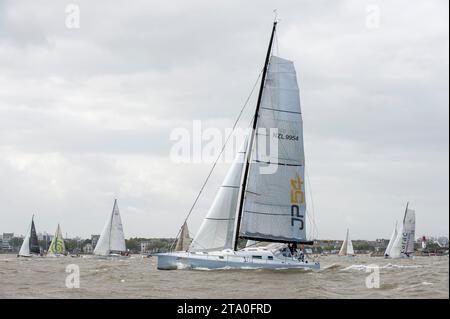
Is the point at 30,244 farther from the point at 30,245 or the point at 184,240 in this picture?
the point at 184,240

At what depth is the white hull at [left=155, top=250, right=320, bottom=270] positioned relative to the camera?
3547 centimetres

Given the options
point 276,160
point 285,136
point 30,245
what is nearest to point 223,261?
point 276,160

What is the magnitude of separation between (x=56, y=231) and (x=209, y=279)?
83918 millimetres

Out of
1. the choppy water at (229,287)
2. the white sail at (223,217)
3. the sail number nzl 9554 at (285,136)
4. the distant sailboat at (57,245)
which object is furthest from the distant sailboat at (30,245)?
the choppy water at (229,287)

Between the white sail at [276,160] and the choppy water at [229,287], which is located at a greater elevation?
the white sail at [276,160]

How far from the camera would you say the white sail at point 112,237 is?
82250mm

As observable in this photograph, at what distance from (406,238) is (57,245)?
2134 inches

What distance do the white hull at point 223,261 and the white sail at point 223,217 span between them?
114cm

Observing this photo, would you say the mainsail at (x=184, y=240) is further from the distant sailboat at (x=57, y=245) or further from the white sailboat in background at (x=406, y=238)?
the distant sailboat at (x=57, y=245)

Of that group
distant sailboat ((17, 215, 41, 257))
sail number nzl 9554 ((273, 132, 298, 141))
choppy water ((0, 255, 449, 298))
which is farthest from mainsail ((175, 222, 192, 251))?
choppy water ((0, 255, 449, 298))

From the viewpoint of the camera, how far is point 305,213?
1602 inches

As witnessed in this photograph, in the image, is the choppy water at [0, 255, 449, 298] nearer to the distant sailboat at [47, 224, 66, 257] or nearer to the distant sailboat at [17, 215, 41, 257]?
the distant sailboat at [17, 215, 41, 257]

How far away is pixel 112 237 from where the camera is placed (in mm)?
82562

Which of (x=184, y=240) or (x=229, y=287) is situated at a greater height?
(x=184, y=240)
